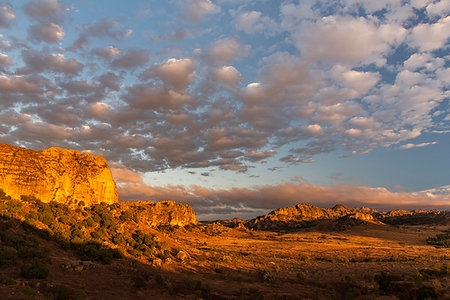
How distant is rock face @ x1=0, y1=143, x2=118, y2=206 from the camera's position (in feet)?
107

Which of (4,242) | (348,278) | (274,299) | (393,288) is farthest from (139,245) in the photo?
(393,288)

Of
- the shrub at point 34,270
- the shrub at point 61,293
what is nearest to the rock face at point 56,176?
the shrub at point 34,270

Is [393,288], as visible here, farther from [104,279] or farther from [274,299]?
[104,279]

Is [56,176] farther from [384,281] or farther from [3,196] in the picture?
[384,281]

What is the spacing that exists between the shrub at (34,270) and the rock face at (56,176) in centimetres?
1643

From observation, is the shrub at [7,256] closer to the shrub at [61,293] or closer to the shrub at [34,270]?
the shrub at [34,270]

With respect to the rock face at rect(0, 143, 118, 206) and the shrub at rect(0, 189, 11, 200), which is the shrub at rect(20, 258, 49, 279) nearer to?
the shrub at rect(0, 189, 11, 200)

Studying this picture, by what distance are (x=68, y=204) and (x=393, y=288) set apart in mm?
39256

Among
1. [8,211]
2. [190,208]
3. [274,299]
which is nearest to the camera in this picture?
[274,299]

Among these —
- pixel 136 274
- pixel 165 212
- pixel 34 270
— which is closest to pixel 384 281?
pixel 136 274

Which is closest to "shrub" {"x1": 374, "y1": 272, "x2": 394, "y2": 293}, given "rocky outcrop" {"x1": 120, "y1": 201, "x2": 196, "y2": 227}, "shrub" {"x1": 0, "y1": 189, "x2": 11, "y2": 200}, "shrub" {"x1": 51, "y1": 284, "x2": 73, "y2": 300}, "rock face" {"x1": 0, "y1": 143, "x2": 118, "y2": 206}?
"shrub" {"x1": 51, "y1": 284, "x2": 73, "y2": 300}

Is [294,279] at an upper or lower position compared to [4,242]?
lower

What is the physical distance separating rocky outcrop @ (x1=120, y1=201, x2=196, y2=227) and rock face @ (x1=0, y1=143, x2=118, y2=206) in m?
63.2

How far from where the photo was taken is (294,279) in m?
27.4
